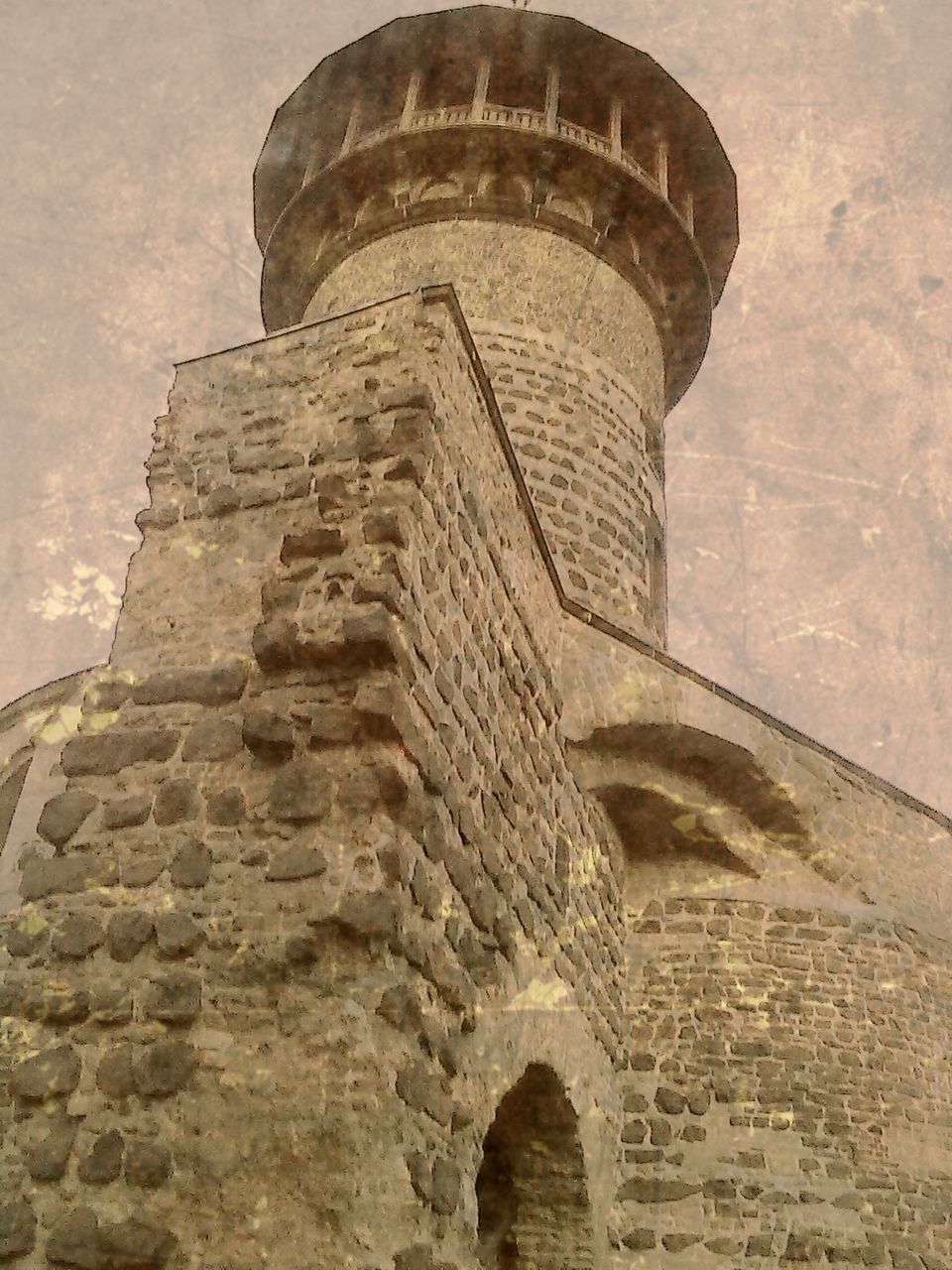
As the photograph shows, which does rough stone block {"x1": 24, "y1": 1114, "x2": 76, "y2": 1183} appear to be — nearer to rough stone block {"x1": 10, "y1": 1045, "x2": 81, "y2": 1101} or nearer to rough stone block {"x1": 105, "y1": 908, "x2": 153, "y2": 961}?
rough stone block {"x1": 10, "y1": 1045, "x2": 81, "y2": 1101}

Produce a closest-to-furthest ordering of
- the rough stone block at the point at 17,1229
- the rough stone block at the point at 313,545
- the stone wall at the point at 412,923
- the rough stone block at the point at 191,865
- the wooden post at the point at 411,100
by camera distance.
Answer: the rough stone block at the point at 17,1229 < the stone wall at the point at 412,923 < the rough stone block at the point at 191,865 < the rough stone block at the point at 313,545 < the wooden post at the point at 411,100

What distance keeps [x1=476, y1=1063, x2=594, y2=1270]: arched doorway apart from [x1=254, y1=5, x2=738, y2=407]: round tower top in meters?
7.86

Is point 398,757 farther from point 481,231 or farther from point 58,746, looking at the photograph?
point 481,231

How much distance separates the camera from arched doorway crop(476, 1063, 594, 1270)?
185 inches

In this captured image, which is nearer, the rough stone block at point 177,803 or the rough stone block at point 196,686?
the rough stone block at point 177,803

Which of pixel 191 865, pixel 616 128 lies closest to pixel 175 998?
pixel 191 865

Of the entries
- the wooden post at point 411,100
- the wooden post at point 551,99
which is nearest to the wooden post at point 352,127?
the wooden post at point 411,100

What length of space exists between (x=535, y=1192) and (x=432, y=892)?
2407mm

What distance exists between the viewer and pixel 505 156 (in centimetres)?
972

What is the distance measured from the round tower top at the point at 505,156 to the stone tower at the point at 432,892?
1.85 meters

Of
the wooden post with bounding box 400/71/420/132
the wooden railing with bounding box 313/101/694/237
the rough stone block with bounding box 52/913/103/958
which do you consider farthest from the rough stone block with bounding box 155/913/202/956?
the wooden post with bounding box 400/71/420/132

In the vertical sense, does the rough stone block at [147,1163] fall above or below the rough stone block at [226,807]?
below

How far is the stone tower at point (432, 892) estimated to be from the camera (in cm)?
281

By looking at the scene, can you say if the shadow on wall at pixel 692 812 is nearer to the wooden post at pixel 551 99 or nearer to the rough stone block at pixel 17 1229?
the rough stone block at pixel 17 1229
